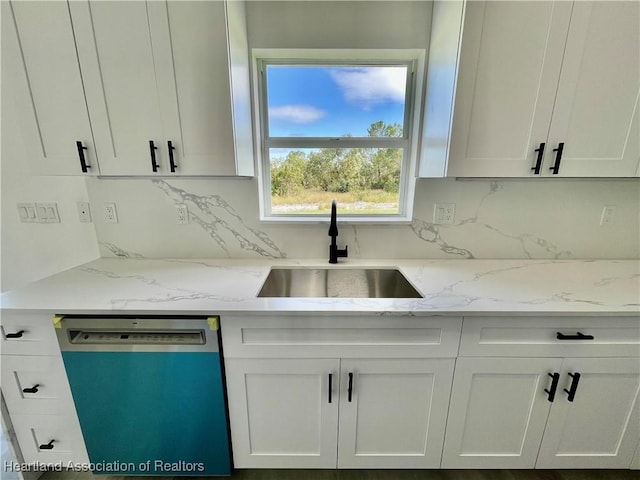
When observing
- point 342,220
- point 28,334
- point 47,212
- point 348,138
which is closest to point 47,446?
point 28,334

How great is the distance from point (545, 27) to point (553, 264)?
3.90ft

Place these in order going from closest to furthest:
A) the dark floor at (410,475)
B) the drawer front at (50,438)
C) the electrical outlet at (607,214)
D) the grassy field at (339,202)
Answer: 1. the drawer front at (50,438)
2. the dark floor at (410,475)
3. the electrical outlet at (607,214)
4. the grassy field at (339,202)

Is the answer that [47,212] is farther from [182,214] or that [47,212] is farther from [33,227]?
[182,214]

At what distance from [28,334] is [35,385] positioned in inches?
9.7

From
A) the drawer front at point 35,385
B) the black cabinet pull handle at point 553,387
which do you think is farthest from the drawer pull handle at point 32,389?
the black cabinet pull handle at point 553,387

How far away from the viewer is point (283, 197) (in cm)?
165

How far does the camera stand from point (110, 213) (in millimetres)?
1537

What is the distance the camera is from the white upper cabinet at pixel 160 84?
106cm

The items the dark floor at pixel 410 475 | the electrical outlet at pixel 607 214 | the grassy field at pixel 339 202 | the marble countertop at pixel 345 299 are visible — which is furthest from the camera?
the grassy field at pixel 339 202

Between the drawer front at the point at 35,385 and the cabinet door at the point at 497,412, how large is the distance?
1651 mm

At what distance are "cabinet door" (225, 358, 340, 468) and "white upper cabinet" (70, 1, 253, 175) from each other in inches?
35.5

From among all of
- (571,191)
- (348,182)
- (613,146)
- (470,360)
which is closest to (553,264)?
(571,191)

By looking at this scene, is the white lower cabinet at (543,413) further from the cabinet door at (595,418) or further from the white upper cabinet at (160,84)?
the white upper cabinet at (160,84)

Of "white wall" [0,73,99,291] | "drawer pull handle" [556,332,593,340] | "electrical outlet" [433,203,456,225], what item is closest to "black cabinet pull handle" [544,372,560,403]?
"drawer pull handle" [556,332,593,340]
